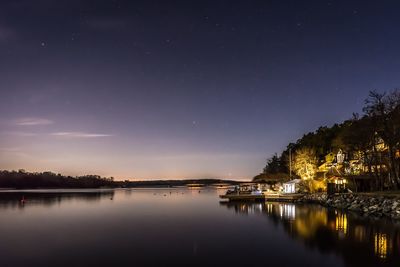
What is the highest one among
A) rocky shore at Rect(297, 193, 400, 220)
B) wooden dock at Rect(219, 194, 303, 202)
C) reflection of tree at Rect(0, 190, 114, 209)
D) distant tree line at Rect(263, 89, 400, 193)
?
distant tree line at Rect(263, 89, 400, 193)

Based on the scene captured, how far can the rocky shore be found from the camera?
4147cm

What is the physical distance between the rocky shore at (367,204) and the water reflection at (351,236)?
2785 millimetres

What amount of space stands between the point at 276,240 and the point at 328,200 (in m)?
32.1

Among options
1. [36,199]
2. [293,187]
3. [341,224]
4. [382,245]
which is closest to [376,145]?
[293,187]

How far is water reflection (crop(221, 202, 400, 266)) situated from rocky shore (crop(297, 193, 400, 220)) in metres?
2.78

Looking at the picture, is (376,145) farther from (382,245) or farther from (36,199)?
(36,199)

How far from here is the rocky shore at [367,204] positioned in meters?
41.5

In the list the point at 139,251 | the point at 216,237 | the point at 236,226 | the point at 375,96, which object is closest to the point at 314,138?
the point at 375,96

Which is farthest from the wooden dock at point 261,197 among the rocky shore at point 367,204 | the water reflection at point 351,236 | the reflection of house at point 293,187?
the water reflection at point 351,236

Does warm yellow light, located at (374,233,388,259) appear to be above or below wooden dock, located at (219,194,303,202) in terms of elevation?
above

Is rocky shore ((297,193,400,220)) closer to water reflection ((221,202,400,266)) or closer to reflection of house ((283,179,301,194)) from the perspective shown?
water reflection ((221,202,400,266))

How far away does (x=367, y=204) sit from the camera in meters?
47.5

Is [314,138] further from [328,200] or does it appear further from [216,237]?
[216,237]

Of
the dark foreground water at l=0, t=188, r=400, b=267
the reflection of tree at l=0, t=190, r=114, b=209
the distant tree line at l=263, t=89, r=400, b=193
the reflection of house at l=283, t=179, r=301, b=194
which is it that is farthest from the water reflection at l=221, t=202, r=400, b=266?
the reflection of tree at l=0, t=190, r=114, b=209
